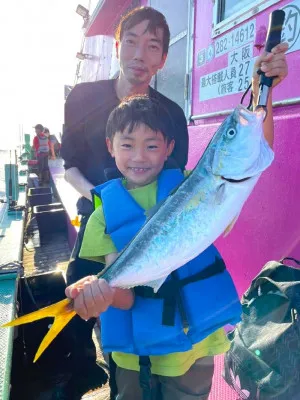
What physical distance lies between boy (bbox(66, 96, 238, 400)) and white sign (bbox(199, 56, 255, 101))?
120cm

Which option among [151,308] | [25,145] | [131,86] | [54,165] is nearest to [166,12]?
[131,86]

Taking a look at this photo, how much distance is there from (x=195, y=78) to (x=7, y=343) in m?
3.01

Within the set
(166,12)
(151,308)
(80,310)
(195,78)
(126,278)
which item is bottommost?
(151,308)

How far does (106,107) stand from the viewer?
243 centimetres

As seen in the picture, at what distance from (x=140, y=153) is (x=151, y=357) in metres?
1.05

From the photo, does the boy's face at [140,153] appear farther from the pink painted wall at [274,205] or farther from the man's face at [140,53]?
the pink painted wall at [274,205]

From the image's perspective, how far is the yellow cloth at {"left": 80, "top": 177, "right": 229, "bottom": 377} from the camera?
1709 mm

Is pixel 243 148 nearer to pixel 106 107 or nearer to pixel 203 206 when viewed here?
pixel 203 206

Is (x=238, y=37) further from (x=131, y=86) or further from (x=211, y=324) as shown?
(x=211, y=324)

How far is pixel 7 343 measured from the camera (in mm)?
2123

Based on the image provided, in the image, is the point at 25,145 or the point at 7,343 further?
the point at 25,145

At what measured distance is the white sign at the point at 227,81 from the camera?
2711mm

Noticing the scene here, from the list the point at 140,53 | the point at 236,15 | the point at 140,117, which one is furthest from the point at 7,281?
the point at 236,15

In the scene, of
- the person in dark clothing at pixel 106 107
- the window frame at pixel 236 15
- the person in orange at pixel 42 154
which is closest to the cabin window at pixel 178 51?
the window frame at pixel 236 15
